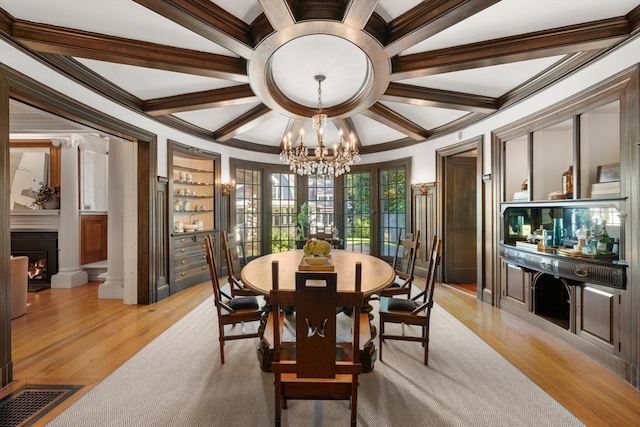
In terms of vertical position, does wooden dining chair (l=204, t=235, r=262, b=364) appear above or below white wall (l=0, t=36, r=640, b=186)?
below

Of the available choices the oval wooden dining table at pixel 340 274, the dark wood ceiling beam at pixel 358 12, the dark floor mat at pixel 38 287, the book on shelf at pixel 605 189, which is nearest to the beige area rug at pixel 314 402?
the oval wooden dining table at pixel 340 274

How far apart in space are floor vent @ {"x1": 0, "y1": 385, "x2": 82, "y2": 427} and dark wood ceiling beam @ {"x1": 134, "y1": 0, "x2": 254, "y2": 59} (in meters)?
2.78

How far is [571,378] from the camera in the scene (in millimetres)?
2408

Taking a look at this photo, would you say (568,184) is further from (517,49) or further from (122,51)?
(122,51)

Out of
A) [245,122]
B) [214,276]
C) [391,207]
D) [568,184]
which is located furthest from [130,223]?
[568,184]

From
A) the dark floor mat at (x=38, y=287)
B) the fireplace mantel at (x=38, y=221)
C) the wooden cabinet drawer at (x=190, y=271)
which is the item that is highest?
the fireplace mantel at (x=38, y=221)

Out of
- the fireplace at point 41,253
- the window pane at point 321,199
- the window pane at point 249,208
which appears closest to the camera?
the fireplace at point 41,253

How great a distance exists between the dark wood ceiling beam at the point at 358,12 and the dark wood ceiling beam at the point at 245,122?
2.29m

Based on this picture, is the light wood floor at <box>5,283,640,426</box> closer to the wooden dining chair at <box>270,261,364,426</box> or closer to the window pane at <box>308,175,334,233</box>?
the wooden dining chair at <box>270,261,364,426</box>

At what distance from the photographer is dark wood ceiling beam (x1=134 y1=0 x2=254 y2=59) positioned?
6.73 feet

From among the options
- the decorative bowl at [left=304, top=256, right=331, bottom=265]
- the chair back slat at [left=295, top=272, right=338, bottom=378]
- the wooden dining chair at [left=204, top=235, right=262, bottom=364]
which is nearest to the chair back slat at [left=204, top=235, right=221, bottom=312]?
the wooden dining chair at [left=204, top=235, right=262, bottom=364]

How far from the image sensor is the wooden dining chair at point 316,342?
154 centimetres

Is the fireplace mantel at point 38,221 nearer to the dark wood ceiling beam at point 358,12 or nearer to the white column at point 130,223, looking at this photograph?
the white column at point 130,223

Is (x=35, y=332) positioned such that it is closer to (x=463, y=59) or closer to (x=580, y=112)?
(x=463, y=59)
